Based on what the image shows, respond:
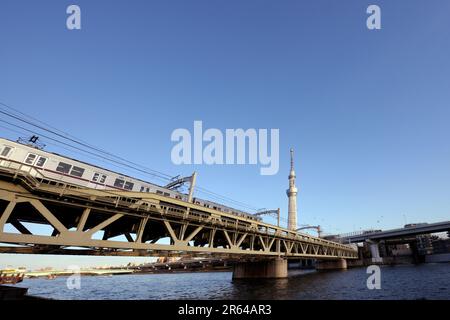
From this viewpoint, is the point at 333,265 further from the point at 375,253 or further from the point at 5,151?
Answer: the point at 5,151

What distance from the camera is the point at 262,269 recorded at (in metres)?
45.6

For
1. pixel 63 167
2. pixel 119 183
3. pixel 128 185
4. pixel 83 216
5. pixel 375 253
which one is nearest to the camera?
pixel 83 216

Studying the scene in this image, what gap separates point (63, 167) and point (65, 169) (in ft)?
0.76

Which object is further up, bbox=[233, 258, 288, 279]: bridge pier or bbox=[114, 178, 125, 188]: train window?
bbox=[114, 178, 125, 188]: train window

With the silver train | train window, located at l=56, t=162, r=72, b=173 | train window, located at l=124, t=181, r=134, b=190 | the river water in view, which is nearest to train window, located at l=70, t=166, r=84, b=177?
the silver train

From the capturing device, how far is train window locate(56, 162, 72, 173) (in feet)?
70.6

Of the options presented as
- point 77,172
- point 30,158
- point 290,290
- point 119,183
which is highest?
point 30,158

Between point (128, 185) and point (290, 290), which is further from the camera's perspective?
point (290, 290)

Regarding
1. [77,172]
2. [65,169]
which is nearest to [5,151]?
[65,169]

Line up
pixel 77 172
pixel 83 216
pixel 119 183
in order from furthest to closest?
pixel 119 183, pixel 77 172, pixel 83 216

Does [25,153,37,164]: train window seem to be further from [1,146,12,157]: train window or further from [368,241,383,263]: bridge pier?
[368,241,383,263]: bridge pier

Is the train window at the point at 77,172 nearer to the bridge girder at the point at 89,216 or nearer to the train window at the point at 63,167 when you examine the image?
the train window at the point at 63,167
